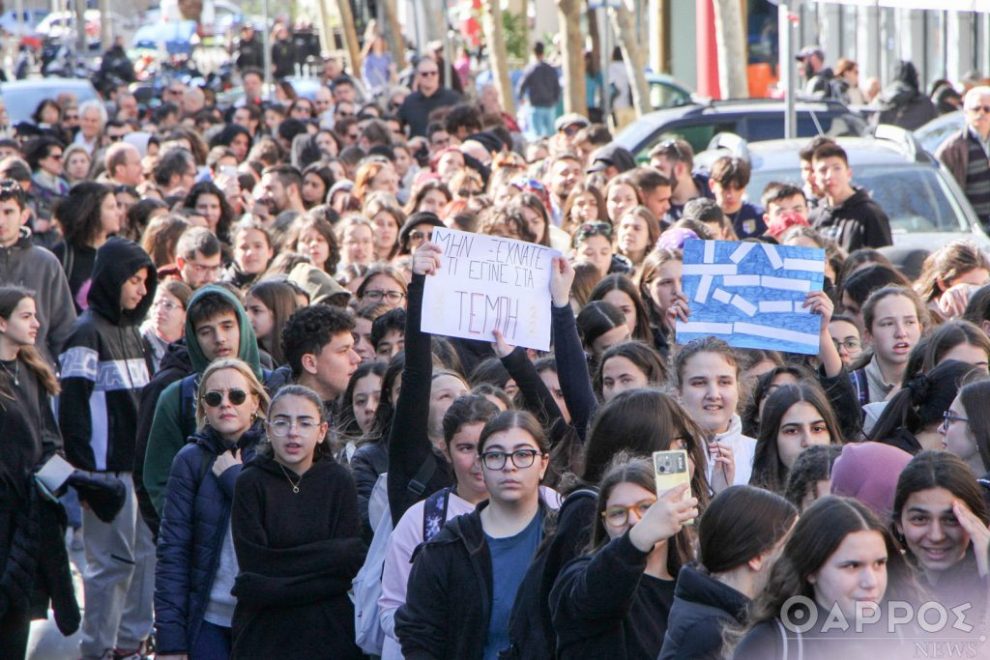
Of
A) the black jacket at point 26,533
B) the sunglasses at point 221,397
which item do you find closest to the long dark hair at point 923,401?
the sunglasses at point 221,397

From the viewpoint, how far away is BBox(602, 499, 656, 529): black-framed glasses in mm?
4824

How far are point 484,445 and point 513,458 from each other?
102mm

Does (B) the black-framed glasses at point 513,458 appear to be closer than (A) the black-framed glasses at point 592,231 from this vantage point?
Yes

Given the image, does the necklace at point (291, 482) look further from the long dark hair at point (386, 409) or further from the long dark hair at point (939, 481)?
the long dark hair at point (939, 481)

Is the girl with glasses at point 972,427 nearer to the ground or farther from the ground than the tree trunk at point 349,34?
nearer to the ground

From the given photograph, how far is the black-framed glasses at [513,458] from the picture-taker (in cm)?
537

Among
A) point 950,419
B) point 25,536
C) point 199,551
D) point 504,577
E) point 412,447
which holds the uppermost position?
point 950,419

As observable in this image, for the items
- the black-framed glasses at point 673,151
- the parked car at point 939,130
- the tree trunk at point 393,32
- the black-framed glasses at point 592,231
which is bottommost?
the parked car at point 939,130

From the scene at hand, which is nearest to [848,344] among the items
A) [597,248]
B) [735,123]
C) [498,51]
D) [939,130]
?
[597,248]

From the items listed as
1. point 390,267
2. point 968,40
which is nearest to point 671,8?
point 968,40

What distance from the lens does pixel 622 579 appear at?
4555 mm

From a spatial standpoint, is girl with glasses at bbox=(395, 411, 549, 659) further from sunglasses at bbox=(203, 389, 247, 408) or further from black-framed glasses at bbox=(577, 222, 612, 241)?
black-framed glasses at bbox=(577, 222, 612, 241)

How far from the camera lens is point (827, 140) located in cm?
1136
